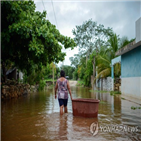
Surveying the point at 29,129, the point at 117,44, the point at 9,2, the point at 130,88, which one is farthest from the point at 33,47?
the point at 117,44

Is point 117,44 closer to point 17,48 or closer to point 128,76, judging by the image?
point 128,76

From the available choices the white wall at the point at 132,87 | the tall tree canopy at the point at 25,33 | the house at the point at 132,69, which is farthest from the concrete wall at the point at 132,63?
→ the tall tree canopy at the point at 25,33

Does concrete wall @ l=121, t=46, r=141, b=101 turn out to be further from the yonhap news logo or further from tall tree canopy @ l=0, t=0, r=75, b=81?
the yonhap news logo

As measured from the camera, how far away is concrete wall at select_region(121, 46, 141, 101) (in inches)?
535

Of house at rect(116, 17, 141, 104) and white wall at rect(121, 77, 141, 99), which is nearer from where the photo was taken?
house at rect(116, 17, 141, 104)

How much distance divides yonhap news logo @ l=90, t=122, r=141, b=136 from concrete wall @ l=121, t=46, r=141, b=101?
27.1 feet

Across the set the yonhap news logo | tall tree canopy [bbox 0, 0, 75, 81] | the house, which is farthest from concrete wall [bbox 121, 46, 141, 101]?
Answer: the yonhap news logo

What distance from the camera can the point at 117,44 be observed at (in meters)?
23.5

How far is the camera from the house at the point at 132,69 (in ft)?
42.8

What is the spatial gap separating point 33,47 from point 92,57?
2396 centimetres

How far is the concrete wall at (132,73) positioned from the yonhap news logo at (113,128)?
8255 mm

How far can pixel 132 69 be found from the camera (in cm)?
1509

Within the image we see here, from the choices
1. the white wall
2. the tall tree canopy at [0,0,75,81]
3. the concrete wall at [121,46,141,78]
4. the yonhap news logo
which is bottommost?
the yonhap news logo

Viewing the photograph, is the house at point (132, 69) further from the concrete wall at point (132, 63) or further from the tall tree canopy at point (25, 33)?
the tall tree canopy at point (25, 33)
